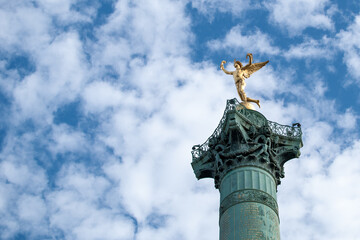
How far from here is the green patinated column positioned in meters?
23.9

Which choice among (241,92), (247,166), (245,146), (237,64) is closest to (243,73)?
(237,64)

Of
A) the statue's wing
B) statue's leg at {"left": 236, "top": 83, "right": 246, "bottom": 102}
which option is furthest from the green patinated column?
the statue's wing

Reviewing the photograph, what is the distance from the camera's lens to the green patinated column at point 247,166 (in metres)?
23.9

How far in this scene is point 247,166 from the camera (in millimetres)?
26125

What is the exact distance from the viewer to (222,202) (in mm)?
25531

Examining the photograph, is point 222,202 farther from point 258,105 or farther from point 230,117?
point 258,105

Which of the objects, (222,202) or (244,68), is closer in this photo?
(222,202)

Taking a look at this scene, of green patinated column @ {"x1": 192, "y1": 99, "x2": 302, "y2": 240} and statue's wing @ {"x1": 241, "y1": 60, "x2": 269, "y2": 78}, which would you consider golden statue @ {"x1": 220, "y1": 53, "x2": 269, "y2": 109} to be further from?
green patinated column @ {"x1": 192, "y1": 99, "x2": 302, "y2": 240}

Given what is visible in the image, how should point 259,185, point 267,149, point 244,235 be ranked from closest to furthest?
point 244,235 → point 259,185 → point 267,149

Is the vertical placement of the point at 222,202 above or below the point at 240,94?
below

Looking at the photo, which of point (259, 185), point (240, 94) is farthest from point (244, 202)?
point (240, 94)

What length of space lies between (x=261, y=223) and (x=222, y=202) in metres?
2.50

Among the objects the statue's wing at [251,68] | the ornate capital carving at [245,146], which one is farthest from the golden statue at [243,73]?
the ornate capital carving at [245,146]

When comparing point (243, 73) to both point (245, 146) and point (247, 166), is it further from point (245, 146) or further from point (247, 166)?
point (247, 166)
